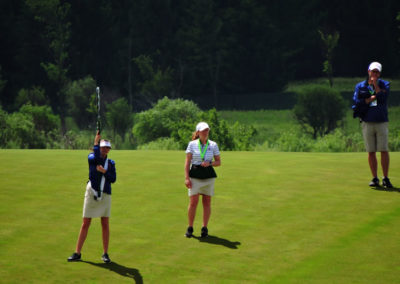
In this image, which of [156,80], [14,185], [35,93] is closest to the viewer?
[14,185]

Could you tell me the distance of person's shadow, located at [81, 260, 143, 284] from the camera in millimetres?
10955

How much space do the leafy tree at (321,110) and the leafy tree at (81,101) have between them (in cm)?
2342

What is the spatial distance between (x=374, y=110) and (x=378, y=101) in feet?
0.81

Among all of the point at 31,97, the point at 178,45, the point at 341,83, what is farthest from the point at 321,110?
the point at 31,97

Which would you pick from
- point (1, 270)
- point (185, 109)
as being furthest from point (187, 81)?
point (1, 270)

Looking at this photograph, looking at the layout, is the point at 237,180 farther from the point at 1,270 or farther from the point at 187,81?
the point at 187,81

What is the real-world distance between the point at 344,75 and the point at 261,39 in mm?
11722

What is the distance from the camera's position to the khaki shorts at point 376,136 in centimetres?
1563

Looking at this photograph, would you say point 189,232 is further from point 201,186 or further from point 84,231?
point 84,231

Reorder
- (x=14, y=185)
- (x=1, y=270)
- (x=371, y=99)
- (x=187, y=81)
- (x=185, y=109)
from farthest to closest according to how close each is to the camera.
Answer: (x=187, y=81), (x=185, y=109), (x=14, y=185), (x=371, y=99), (x=1, y=270)

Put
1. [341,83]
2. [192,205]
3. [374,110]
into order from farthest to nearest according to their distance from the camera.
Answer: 1. [341,83]
2. [374,110]
3. [192,205]

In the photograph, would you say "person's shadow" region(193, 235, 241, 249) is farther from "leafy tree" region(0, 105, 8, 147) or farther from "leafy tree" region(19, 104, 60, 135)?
"leafy tree" region(19, 104, 60, 135)

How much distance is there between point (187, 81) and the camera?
9044 cm

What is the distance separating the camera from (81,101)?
78.7 meters
